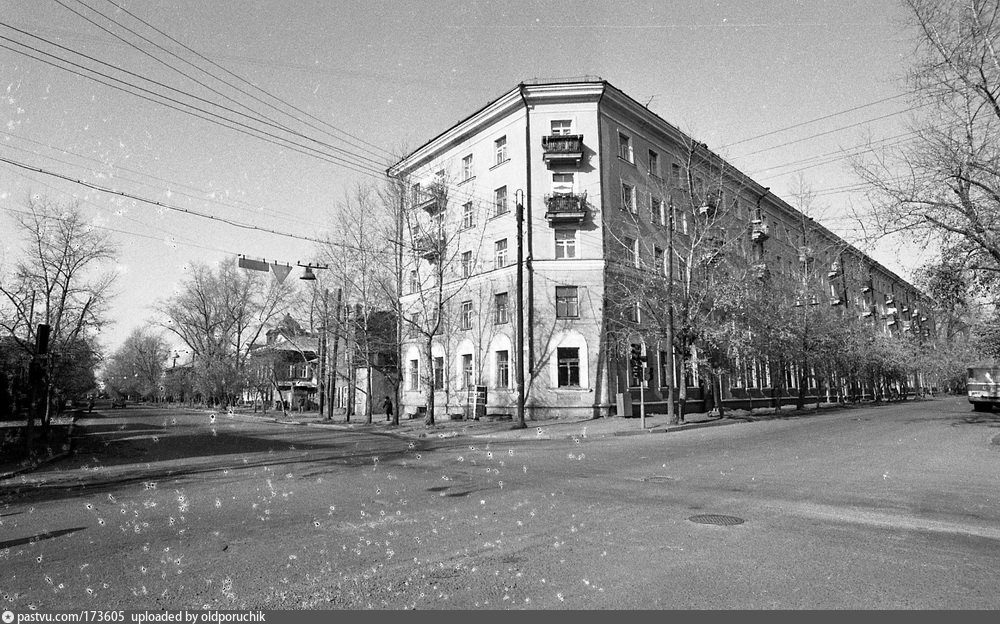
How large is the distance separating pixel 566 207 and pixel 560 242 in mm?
2049

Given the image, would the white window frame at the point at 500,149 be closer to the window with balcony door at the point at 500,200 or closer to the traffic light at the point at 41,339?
the window with balcony door at the point at 500,200

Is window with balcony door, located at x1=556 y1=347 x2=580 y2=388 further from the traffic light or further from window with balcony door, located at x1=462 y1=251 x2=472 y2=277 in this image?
the traffic light

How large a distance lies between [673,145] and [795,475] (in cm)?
3074

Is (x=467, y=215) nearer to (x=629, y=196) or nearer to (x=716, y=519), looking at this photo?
(x=629, y=196)

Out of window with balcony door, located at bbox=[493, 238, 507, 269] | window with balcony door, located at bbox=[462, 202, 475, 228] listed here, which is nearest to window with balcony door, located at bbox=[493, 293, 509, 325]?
window with balcony door, located at bbox=[493, 238, 507, 269]

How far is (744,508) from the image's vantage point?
24.9ft

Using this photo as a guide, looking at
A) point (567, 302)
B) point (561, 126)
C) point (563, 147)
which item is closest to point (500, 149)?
point (561, 126)

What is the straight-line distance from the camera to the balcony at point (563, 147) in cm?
3062

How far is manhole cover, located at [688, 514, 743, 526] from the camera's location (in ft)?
21.9

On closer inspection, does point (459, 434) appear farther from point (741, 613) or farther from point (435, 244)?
point (741, 613)

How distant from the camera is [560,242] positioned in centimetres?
3142

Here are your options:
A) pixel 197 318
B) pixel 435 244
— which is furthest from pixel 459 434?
pixel 197 318

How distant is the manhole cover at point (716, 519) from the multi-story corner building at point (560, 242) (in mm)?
19589

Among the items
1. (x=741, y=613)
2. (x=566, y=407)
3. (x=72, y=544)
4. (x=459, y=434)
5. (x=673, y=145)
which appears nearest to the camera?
(x=741, y=613)
